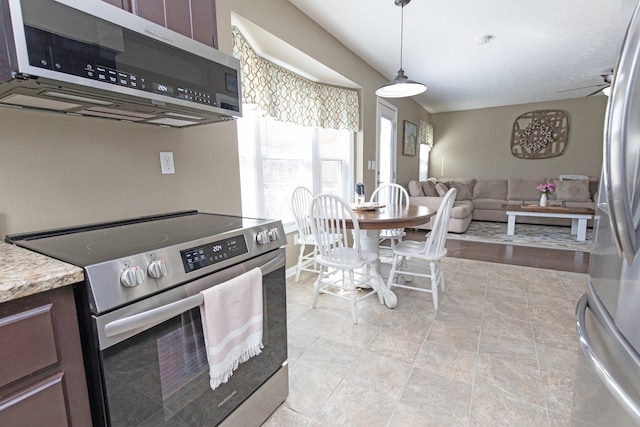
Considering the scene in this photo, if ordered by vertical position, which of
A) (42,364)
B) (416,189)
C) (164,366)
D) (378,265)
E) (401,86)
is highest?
(401,86)

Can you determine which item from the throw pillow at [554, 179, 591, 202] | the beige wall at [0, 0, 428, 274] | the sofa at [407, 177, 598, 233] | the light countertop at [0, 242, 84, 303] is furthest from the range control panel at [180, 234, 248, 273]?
the throw pillow at [554, 179, 591, 202]

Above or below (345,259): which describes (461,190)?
above

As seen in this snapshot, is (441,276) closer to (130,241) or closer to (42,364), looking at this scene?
(130,241)

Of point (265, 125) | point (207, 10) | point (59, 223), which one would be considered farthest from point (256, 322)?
point (265, 125)

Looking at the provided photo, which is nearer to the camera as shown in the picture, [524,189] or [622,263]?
[622,263]

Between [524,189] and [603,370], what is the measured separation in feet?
21.3

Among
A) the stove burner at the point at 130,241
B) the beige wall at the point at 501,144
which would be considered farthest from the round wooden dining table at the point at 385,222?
the beige wall at the point at 501,144

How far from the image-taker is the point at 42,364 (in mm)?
679

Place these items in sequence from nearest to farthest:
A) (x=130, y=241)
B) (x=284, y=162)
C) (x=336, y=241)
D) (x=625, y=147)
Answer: (x=625, y=147), (x=130, y=241), (x=336, y=241), (x=284, y=162)

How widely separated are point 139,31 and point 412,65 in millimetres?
3795

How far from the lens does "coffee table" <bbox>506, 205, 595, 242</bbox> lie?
4.42 m

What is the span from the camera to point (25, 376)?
657mm

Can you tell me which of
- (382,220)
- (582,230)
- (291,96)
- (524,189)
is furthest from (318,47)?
(524,189)

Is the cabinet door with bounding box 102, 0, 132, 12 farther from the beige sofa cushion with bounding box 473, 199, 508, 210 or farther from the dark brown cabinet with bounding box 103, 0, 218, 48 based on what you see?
the beige sofa cushion with bounding box 473, 199, 508, 210
